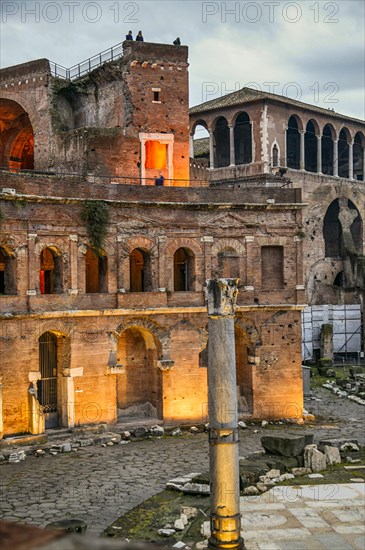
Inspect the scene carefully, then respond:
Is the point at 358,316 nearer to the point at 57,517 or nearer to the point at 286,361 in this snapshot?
the point at 286,361

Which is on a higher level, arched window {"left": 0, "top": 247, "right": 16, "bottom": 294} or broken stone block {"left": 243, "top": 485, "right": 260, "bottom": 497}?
arched window {"left": 0, "top": 247, "right": 16, "bottom": 294}

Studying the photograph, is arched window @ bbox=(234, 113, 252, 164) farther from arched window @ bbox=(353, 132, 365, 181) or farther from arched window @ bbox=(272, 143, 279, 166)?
arched window @ bbox=(353, 132, 365, 181)

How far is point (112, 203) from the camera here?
2197 cm

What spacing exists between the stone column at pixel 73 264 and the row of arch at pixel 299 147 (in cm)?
1550

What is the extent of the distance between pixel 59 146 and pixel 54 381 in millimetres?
9097

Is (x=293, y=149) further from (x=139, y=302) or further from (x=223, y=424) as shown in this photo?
(x=223, y=424)

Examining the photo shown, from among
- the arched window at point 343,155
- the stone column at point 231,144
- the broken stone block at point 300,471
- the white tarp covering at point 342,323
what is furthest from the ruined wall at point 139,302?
the arched window at point 343,155

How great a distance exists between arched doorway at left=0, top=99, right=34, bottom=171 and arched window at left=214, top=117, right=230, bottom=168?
34.5 feet

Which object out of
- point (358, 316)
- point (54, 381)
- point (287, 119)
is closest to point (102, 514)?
point (54, 381)

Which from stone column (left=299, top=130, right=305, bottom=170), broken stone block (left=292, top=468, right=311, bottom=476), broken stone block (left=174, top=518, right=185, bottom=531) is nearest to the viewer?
broken stone block (left=174, top=518, right=185, bottom=531)

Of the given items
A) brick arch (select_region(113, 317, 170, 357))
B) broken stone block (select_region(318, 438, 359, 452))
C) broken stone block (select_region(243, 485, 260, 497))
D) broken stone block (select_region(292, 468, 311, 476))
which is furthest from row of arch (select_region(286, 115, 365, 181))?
broken stone block (select_region(243, 485, 260, 497))

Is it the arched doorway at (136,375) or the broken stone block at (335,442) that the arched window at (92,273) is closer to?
the arched doorway at (136,375)

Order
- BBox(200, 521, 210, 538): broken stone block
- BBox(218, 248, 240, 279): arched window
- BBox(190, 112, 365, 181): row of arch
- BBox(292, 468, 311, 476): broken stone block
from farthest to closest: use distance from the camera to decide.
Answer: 1. BBox(190, 112, 365, 181): row of arch
2. BBox(218, 248, 240, 279): arched window
3. BBox(292, 468, 311, 476): broken stone block
4. BBox(200, 521, 210, 538): broken stone block

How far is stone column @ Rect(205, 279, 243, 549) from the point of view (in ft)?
40.1
